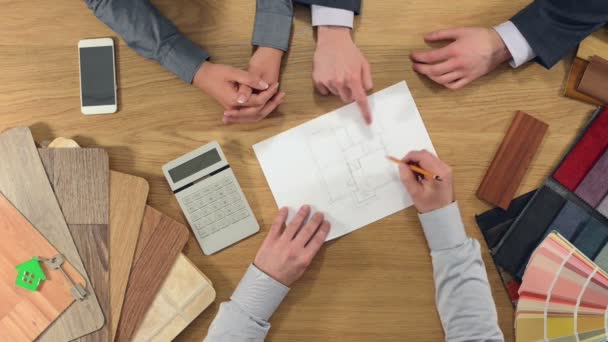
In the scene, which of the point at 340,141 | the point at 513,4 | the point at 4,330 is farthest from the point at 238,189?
the point at 513,4

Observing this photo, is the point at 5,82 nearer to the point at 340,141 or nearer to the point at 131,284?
the point at 131,284

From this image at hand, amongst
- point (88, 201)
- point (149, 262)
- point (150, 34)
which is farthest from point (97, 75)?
point (149, 262)

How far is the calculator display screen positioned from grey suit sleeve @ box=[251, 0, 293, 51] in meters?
0.22

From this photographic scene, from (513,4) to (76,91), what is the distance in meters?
0.82

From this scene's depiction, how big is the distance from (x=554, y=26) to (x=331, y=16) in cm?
39

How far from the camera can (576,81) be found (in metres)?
0.86

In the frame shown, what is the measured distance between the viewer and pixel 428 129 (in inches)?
33.9

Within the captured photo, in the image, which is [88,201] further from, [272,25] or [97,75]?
[272,25]

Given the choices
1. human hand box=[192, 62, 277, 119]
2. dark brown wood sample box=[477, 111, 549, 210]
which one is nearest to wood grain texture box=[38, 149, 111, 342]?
human hand box=[192, 62, 277, 119]

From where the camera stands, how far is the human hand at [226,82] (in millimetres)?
834

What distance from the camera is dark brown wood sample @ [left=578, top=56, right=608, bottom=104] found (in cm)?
84

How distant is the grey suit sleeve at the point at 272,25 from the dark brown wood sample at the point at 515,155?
16.9 inches

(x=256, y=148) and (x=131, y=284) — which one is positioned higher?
(x=256, y=148)

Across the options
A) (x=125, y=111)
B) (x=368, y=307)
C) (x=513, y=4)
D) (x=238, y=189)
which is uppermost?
(x=513, y=4)
